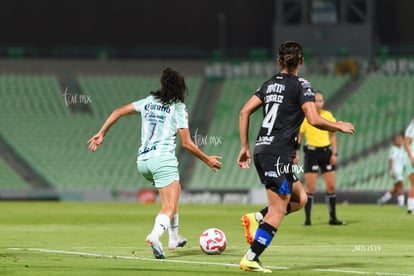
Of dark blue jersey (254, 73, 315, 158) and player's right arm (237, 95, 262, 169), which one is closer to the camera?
dark blue jersey (254, 73, 315, 158)

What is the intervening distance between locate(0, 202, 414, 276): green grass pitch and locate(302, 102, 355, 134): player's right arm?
155 centimetres

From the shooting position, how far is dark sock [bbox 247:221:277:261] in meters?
10.9

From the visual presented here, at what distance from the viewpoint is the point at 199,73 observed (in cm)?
4366

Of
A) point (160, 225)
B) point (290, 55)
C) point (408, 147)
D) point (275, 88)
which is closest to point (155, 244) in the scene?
point (160, 225)

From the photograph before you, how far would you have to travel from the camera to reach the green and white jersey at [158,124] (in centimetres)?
1273

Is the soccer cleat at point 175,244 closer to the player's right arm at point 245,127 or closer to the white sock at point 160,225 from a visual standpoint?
the white sock at point 160,225

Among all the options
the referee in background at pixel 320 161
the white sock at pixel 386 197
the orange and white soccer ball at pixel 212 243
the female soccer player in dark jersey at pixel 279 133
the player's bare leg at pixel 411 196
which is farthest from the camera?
the white sock at pixel 386 197

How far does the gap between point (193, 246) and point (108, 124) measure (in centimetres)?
346

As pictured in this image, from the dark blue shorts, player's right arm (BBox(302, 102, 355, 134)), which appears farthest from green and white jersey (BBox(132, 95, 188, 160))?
player's right arm (BBox(302, 102, 355, 134))

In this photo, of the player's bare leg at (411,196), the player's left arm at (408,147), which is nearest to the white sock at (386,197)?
the player's bare leg at (411,196)

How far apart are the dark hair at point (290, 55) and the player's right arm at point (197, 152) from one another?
1.41 meters

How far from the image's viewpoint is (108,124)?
41.1ft

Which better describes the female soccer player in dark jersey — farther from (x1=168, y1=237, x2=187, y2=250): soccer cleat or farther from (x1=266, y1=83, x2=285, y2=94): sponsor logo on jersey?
(x1=168, y1=237, x2=187, y2=250): soccer cleat

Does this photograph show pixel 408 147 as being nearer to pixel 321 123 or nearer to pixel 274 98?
pixel 274 98
